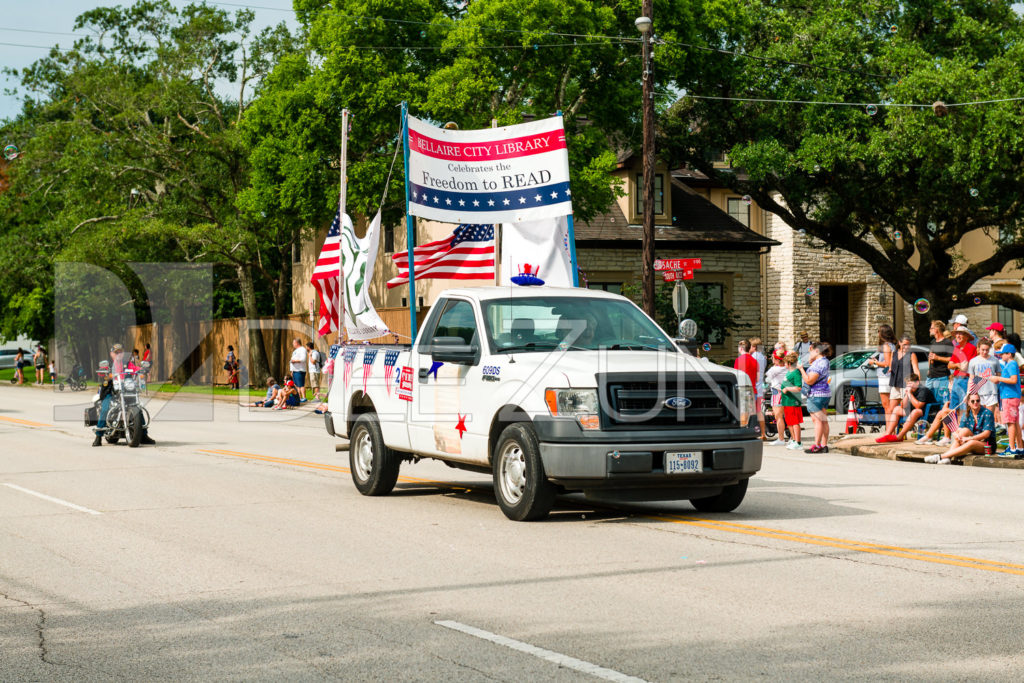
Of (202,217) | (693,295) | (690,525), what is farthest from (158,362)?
(690,525)

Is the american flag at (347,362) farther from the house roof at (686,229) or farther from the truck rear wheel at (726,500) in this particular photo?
the house roof at (686,229)

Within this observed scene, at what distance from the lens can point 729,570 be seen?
8.17 meters

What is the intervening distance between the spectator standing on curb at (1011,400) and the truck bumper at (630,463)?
832 centimetres

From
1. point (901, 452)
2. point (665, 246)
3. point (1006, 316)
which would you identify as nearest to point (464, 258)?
point (901, 452)

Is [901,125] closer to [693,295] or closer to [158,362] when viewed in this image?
[693,295]

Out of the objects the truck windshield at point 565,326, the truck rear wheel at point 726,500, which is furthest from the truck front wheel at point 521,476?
the truck rear wheel at point 726,500

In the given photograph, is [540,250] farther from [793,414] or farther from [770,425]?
[770,425]

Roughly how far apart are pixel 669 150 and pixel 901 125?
9.10 m

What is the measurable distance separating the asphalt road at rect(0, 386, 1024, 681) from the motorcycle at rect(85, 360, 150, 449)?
6.07 metres

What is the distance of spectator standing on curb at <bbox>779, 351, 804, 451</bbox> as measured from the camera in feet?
66.2

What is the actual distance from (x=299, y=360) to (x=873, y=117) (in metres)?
17.2

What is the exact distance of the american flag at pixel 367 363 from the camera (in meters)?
13.1

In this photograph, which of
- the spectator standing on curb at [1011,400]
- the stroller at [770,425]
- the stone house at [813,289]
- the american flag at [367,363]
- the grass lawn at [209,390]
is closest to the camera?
the american flag at [367,363]

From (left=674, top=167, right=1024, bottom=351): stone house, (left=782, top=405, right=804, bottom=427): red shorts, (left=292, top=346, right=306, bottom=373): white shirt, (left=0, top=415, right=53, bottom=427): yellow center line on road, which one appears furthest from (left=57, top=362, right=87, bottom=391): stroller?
(left=782, top=405, right=804, bottom=427): red shorts
